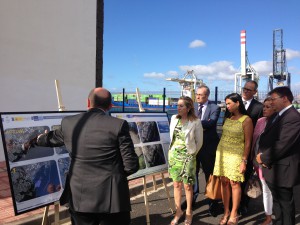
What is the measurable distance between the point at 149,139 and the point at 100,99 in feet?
6.71

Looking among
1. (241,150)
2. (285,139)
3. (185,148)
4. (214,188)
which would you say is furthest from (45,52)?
(285,139)

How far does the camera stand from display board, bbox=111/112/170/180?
4.17 m

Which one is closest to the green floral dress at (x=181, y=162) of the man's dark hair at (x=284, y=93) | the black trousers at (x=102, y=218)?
the man's dark hair at (x=284, y=93)

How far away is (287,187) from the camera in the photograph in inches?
125

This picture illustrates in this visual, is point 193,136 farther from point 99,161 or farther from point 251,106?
point 99,161

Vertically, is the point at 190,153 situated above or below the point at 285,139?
below

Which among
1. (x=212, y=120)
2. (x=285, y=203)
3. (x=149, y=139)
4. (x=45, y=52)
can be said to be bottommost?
(x=285, y=203)

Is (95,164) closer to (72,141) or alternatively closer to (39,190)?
(72,141)

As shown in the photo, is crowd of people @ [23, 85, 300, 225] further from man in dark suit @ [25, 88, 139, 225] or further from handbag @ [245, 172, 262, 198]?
handbag @ [245, 172, 262, 198]

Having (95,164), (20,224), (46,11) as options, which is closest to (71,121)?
(95,164)

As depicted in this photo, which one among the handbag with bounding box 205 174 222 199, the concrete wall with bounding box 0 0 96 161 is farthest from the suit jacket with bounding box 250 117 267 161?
the concrete wall with bounding box 0 0 96 161

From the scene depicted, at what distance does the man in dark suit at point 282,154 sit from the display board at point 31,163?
2.33 m

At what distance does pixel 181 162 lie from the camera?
3.97 metres

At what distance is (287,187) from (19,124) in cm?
295
